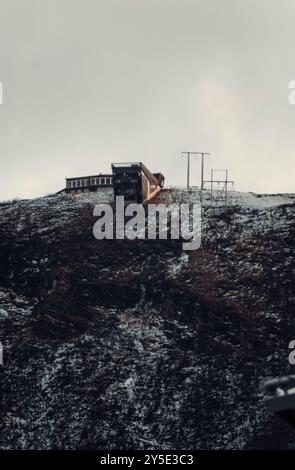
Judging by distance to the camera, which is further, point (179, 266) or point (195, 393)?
point (179, 266)

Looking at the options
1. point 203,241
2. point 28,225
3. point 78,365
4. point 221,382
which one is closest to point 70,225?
point 28,225

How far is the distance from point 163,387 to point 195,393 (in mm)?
2625

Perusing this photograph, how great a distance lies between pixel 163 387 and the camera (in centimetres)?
7262

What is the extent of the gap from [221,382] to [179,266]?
61.6 feet

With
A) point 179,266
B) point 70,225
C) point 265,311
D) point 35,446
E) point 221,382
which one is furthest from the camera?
point 70,225

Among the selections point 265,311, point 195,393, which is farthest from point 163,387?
point 265,311

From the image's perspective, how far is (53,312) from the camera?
83625 millimetres

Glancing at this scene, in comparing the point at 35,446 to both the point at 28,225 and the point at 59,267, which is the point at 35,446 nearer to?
the point at 59,267

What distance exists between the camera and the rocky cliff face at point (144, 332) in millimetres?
68875

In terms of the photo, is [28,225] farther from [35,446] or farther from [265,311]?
[35,446]

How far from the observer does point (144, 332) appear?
7988 centimetres

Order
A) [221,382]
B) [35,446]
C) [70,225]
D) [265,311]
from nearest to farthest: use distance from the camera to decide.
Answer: [35,446] < [221,382] < [265,311] < [70,225]

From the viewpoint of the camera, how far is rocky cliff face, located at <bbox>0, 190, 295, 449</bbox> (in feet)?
226

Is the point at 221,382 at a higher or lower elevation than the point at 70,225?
lower
